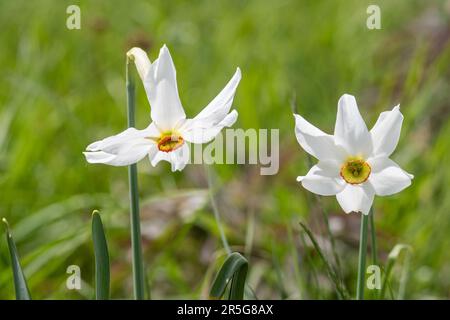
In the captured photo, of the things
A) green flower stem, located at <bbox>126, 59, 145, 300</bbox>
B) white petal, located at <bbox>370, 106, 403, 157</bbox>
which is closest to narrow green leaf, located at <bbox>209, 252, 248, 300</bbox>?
green flower stem, located at <bbox>126, 59, 145, 300</bbox>

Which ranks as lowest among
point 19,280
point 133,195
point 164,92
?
point 19,280

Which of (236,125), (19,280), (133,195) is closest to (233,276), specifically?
(133,195)

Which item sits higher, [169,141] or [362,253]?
[169,141]

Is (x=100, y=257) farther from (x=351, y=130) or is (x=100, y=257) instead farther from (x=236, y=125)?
(x=236, y=125)

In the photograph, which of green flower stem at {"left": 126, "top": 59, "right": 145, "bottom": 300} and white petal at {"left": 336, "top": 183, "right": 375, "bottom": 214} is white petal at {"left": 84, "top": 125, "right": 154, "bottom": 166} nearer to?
green flower stem at {"left": 126, "top": 59, "right": 145, "bottom": 300}

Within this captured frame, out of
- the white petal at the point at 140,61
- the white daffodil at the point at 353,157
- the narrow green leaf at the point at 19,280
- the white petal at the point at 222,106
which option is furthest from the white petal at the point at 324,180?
the narrow green leaf at the point at 19,280

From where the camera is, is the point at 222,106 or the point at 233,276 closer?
the point at 222,106
